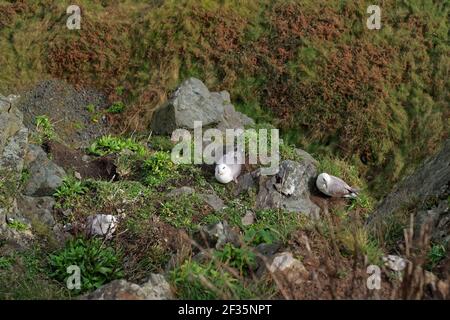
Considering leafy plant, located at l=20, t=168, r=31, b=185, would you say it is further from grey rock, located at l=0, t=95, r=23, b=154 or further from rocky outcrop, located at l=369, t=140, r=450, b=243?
rocky outcrop, located at l=369, t=140, r=450, b=243

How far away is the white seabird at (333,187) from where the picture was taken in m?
13.2

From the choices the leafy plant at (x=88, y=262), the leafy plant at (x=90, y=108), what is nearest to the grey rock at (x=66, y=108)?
the leafy plant at (x=90, y=108)

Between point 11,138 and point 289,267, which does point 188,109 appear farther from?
point 289,267

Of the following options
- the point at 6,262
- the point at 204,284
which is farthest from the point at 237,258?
the point at 6,262

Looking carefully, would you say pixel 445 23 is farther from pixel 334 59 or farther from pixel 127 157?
Answer: pixel 127 157

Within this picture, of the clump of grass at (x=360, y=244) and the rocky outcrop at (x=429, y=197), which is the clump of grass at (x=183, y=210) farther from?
the clump of grass at (x=360, y=244)

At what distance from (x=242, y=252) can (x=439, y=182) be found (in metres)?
3.24

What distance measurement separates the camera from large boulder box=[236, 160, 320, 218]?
12.9 metres

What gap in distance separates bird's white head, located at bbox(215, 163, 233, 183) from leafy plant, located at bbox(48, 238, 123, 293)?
3947mm

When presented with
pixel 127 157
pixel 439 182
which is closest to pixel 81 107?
pixel 127 157

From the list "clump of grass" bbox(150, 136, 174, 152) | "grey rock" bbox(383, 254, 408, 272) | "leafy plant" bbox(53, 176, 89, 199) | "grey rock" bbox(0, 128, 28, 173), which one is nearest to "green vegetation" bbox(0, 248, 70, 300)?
"leafy plant" bbox(53, 176, 89, 199)

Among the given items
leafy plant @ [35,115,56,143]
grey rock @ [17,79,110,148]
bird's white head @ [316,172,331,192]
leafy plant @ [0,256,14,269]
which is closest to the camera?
leafy plant @ [0,256,14,269]

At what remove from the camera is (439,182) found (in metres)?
8.12

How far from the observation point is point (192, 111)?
15.2 meters
